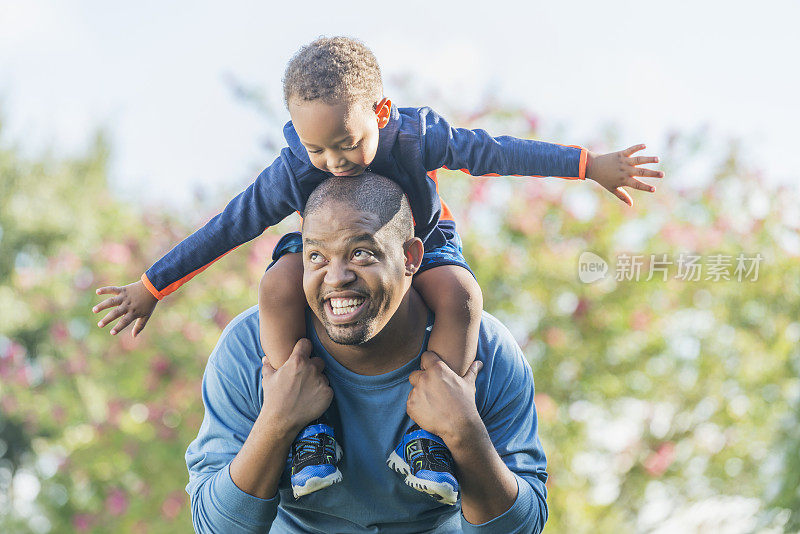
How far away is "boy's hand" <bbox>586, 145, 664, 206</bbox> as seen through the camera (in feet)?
8.86

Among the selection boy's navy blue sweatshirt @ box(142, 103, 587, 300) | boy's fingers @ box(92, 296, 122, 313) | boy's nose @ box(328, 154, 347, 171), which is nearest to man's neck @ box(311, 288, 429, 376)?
boy's navy blue sweatshirt @ box(142, 103, 587, 300)

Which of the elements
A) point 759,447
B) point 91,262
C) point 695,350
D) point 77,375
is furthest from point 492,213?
point 77,375

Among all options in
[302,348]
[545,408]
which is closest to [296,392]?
[302,348]

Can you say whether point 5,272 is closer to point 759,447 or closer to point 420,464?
point 759,447

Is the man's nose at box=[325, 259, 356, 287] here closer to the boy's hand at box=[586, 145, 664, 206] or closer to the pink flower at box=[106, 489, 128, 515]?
the boy's hand at box=[586, 145, 664, 206]

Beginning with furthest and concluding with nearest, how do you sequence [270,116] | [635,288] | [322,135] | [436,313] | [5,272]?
1. [5,272]
2. [270,116]
3. [635,288]
4. [436,313]
5. [322,135]

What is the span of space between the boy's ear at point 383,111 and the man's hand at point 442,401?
661 millimetres

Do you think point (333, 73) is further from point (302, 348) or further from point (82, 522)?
point (82, 522)

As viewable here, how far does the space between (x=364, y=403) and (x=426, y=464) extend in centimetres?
31

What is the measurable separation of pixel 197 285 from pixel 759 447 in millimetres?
5088

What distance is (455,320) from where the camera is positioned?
263cm

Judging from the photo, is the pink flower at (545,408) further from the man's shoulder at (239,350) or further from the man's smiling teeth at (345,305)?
the man's smiling teeth at (345,305)

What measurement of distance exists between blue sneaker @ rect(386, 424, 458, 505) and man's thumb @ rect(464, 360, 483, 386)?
0.18 metres

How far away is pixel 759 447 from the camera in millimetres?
8281
